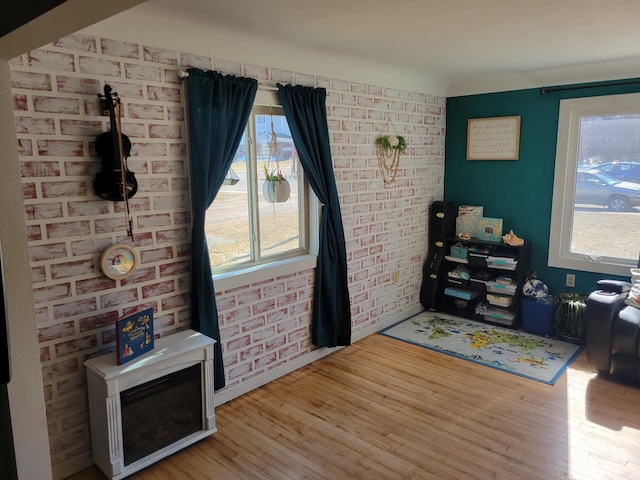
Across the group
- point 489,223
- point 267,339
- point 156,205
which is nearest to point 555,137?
point 489,223

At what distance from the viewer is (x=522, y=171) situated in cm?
448

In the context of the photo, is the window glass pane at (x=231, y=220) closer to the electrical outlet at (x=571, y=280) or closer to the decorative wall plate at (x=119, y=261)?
the decorative wall plate at (x=119, y=261)

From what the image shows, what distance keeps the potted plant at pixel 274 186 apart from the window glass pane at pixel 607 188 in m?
2.66

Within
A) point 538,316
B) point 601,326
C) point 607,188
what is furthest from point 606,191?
point 601,326

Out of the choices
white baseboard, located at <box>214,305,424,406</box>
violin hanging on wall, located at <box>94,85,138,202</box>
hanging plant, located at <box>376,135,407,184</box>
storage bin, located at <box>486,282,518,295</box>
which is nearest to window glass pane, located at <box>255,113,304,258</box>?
white baseboard, located at <box>214,305,424,406</box>

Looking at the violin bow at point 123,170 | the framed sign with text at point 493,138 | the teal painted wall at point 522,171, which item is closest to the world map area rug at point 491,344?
the teal painted wall at point 522,171

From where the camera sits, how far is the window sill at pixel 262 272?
9.75 ft

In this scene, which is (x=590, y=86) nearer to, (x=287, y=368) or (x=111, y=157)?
(x=287, y=368)

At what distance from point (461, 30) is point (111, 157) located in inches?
83.2

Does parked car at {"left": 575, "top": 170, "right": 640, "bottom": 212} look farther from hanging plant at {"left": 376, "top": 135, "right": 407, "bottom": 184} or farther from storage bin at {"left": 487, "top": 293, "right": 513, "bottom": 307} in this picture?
hanging plant at {"left": 376, "top": 135, "right": 407, "bottom": 184}

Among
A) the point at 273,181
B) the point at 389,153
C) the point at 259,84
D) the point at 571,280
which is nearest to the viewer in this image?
the point at 259,84

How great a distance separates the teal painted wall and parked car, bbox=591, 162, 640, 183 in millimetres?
423

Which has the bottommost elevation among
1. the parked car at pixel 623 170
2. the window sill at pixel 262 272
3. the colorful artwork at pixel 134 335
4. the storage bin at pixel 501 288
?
the storage bin at pixel 501 288

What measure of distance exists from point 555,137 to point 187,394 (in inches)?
146
